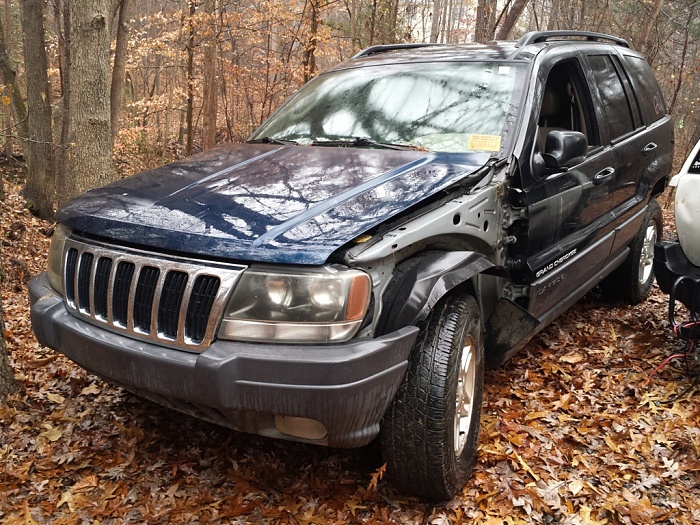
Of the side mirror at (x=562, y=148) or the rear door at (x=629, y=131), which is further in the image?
the rear door at (x=629, y=131)

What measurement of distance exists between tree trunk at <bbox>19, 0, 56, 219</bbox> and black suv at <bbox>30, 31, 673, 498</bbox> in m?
6.87

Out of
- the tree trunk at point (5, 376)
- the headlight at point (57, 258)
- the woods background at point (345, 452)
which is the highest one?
the headlight at point (57, 258)

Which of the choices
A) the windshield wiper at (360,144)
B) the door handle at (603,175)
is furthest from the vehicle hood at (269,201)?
the door handle at (603,175)

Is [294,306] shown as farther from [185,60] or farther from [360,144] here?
[185,60]

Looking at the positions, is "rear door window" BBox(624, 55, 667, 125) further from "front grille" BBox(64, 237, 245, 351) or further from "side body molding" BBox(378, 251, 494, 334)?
"front grille" BBox(64, 237, 245, 351)

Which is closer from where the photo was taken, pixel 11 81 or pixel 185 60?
pixel 11 81

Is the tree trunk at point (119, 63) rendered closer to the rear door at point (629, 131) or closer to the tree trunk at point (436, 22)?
the rear door at point (629, 131)

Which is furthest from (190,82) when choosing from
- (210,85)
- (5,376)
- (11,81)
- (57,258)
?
Result: (57,258)

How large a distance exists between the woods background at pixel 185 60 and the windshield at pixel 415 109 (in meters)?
2.37

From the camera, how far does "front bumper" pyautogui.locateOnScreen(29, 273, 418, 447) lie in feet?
6.53

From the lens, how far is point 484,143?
10.1ft

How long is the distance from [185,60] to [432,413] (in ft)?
54.8

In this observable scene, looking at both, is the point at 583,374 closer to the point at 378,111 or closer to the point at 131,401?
the point at 378,111

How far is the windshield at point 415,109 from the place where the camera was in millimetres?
3186
